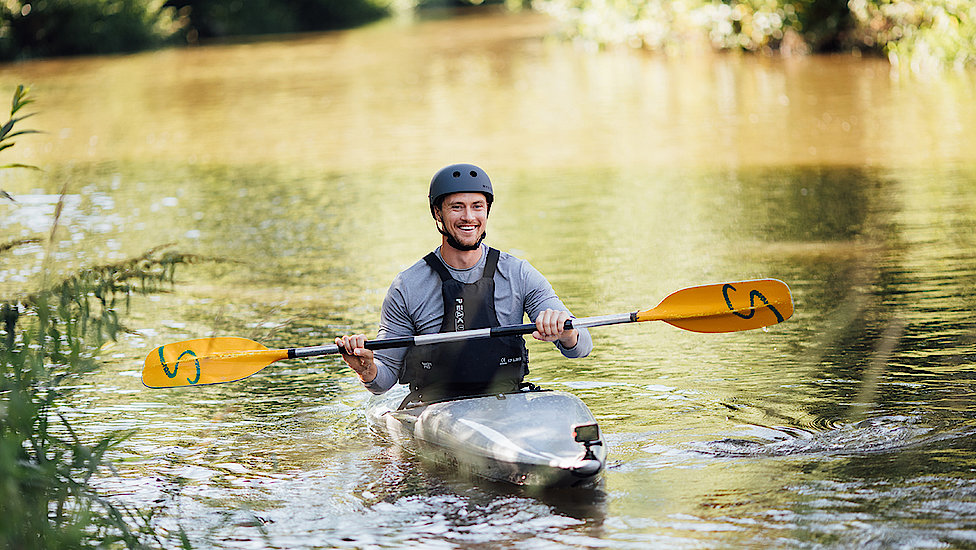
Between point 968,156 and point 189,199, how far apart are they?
25.3ft

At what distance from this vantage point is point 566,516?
4.75m

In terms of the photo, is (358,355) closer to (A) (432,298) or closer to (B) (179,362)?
(A) (432,298)

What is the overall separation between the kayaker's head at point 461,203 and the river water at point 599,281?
0.78 m

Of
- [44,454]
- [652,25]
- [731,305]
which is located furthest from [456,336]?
[652,25]

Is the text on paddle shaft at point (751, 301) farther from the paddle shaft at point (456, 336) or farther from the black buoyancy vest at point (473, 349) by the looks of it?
the black buoyancy vest at point (473, 349)

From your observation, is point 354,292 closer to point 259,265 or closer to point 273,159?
point 259,265

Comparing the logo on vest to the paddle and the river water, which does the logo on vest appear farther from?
the river water

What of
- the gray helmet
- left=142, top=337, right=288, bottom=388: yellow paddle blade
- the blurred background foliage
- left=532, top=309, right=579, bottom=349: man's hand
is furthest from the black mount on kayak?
the blurred background foliage

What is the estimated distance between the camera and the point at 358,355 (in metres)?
5.24

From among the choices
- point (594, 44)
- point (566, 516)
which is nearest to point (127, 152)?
point (566, 516)

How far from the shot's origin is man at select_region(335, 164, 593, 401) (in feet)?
17.8

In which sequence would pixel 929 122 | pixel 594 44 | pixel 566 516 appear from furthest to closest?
pixel 594 44
pixel 929 122
pixel 566 516

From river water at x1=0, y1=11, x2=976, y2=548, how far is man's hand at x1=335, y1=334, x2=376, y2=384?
1.20 feet

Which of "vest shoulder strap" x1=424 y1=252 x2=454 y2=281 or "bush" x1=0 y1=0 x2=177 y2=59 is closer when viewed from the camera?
"vest shoulder strap" x1=424 y1=252 x2=454 y2=281
